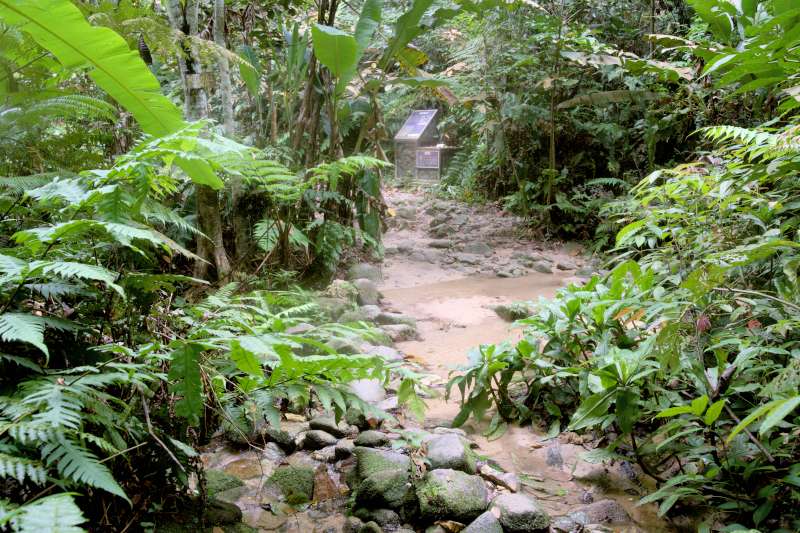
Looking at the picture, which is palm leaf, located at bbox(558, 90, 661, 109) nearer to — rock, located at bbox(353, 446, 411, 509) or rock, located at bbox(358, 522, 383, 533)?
rock, located at bbox(353, 446, 411, 509)

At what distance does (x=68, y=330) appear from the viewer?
127 centimetres

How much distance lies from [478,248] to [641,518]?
4.83m

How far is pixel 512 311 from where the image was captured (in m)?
3.87

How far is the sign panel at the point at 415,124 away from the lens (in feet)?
35.9

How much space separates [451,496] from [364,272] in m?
3.43

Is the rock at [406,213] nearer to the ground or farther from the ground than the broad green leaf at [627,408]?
nearer to the ground

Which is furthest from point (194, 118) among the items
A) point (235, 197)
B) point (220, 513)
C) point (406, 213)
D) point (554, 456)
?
point (406, 213)

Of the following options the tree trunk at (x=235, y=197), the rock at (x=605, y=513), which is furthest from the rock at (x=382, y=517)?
the tree trunk at (x=235, y=197)

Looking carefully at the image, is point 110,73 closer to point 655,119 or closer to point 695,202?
point 695,202

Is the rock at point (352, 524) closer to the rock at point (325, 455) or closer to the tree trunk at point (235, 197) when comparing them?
the rock at point (325, 455)

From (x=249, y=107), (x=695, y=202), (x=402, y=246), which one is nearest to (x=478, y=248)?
(x=402, y=246)

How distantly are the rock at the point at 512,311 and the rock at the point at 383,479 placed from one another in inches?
79.3

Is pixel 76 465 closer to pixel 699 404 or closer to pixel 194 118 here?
pixel 699 404

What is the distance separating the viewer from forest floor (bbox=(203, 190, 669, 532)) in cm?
174
